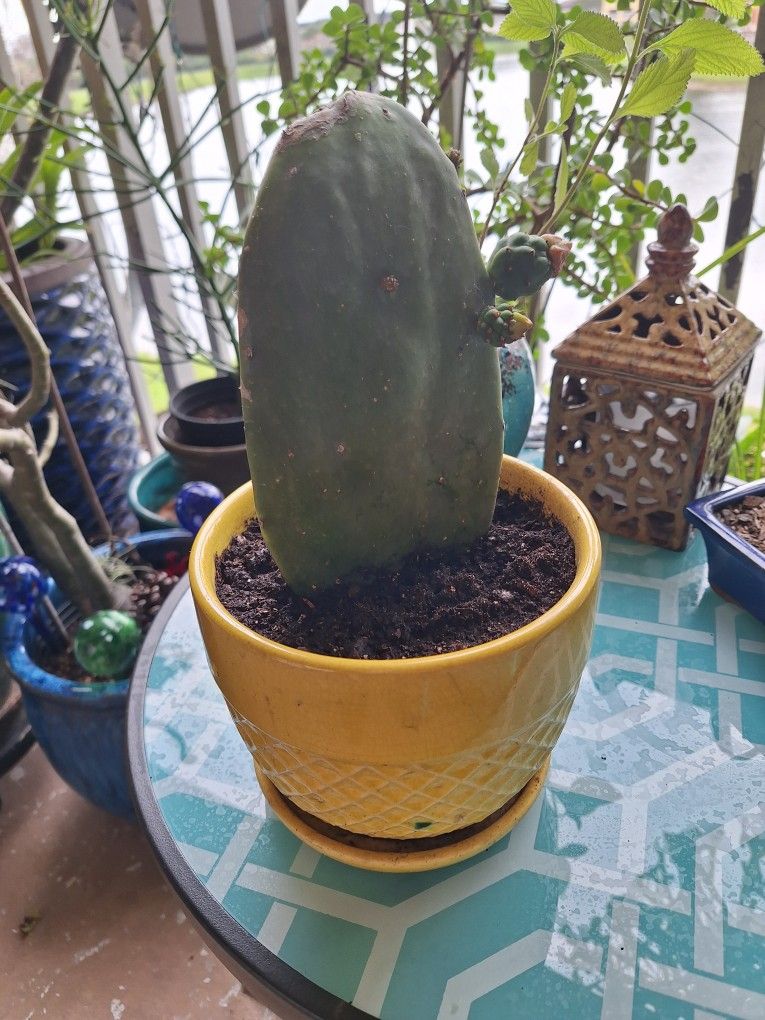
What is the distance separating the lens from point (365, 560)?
44cm

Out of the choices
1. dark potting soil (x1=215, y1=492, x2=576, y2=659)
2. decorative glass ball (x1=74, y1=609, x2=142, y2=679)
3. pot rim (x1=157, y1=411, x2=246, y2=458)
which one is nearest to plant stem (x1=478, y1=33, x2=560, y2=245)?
dark potting soil (x1=215, y1=492, x2=576, y2=659)

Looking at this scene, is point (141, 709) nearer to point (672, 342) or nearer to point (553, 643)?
point (553, 643)

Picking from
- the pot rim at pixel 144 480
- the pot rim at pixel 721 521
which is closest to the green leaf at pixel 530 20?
the pot rim at pixel 721 521

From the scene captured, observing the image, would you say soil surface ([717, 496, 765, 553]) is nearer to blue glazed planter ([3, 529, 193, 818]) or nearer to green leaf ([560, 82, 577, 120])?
green leaf ([560, 82, 577, 120])

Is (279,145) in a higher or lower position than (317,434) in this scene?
higher

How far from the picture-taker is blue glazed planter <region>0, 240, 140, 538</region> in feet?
3.89

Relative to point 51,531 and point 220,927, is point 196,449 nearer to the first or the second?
point 51,531

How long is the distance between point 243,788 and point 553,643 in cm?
28

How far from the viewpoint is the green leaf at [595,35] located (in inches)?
15.6

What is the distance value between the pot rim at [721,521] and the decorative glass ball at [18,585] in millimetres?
668

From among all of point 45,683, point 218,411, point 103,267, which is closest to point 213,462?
point 218,411

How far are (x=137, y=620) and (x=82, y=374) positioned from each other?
1.65 feet

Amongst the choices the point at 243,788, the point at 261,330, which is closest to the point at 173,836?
the point at 243,788

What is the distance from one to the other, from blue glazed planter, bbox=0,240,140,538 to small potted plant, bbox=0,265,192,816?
29cm
